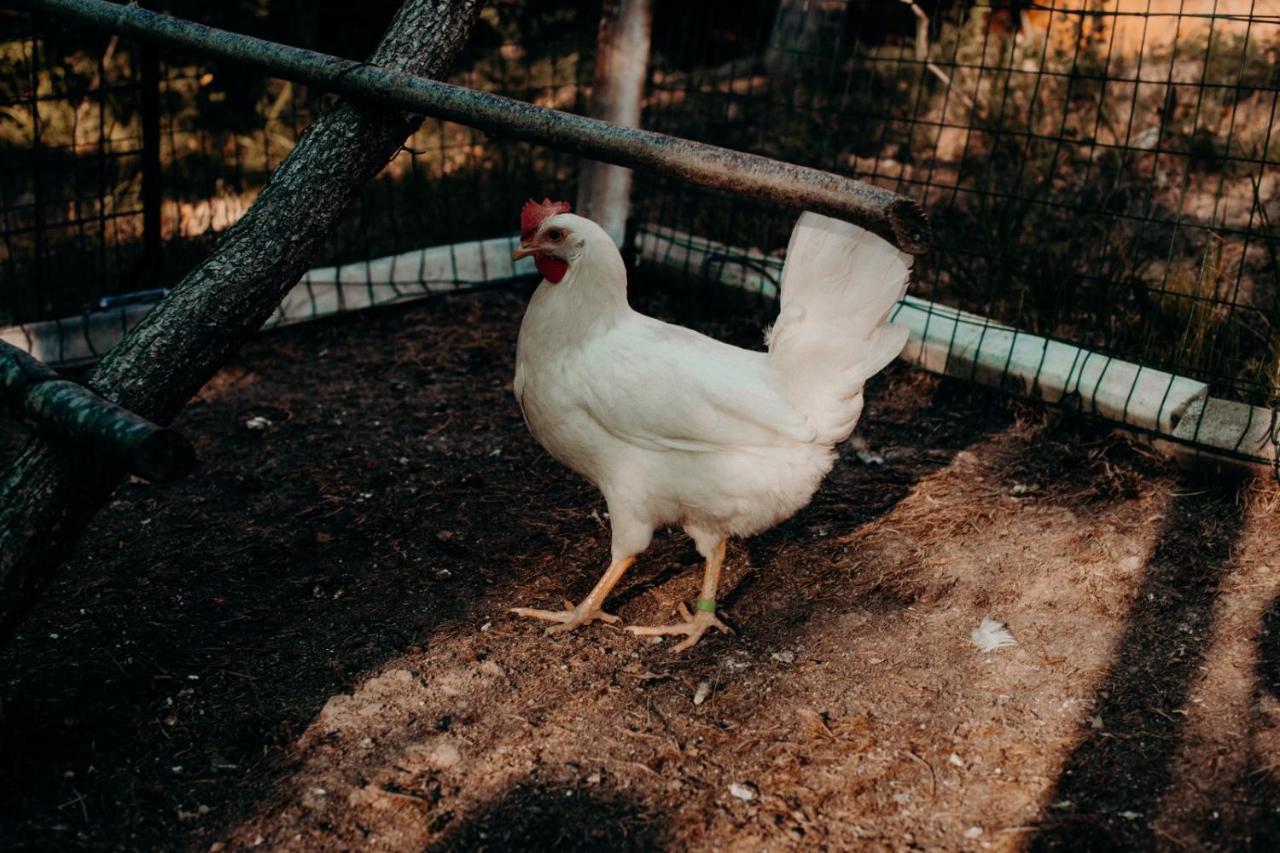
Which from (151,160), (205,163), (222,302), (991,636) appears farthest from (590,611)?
(205,163)

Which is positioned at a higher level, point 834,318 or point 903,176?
point 903,176

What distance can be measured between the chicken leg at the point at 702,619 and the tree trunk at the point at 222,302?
131 centimetres

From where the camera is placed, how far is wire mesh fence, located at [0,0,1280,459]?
407cm

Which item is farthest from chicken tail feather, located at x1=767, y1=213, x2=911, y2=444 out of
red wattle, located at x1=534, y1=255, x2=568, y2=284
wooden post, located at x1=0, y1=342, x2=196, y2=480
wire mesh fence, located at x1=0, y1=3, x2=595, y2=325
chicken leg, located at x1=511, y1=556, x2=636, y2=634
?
wire mesh fence, located at x1=0, y1=3, x2=595, y2=325

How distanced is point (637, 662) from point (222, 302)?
4.50 feet

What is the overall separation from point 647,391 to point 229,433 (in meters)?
1.96

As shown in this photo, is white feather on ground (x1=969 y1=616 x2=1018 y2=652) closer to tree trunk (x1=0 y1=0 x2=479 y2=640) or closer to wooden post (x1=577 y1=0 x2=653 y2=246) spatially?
tree trunk (x1=0 y1=0 x2=479 y2=640)

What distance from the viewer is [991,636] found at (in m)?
2.97

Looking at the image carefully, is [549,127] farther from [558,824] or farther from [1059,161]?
[1059,161]

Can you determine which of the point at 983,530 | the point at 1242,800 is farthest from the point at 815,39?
the point at 1242,800

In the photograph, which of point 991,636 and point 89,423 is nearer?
point 89,423

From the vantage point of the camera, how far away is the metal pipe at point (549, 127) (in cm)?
222

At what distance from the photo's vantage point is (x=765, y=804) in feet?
7.85

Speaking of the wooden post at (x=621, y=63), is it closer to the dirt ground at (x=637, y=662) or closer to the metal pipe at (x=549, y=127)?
the dirt ground at (x=637, y=662)
